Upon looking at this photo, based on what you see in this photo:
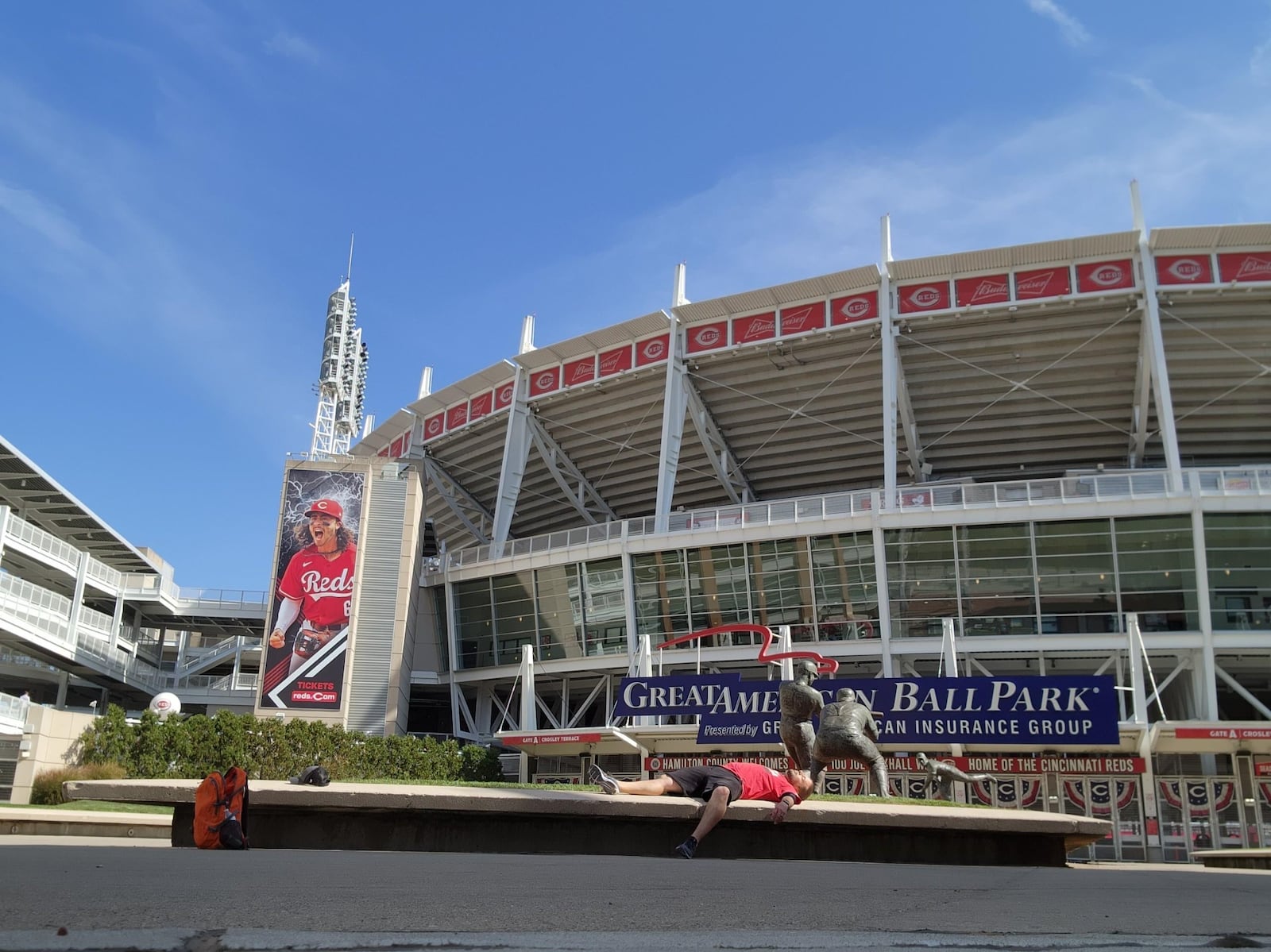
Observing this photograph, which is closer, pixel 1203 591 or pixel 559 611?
pixel 1203 591

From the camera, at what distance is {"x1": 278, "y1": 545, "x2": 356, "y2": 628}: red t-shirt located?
41.7m

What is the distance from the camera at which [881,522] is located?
35.0 metres

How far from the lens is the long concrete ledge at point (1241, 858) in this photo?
16266 mm

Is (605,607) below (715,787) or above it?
above

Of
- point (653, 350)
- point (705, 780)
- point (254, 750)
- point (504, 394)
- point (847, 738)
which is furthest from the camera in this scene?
point (504, 394)

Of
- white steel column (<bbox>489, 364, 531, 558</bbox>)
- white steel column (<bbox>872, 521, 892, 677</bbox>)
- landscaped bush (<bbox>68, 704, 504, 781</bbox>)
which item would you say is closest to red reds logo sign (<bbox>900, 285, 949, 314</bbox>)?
white steel column (<bbox>872, 521, 892, 677</bbox>)

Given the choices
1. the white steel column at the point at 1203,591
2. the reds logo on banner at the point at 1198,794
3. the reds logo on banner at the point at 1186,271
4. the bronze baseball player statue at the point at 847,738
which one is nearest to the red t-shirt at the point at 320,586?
the reds logo on banner at the point at 1198,794

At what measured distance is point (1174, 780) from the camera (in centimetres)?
3027

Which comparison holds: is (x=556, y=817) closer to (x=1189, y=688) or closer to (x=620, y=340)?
(x=1189, y=688)

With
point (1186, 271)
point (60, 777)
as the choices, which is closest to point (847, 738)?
point (60, 777)

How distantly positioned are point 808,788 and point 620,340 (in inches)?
1318

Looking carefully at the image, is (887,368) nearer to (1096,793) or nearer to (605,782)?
(1096,793)

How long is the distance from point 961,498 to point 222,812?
29.9 metres

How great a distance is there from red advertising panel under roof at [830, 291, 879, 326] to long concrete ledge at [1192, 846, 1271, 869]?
22895mm
